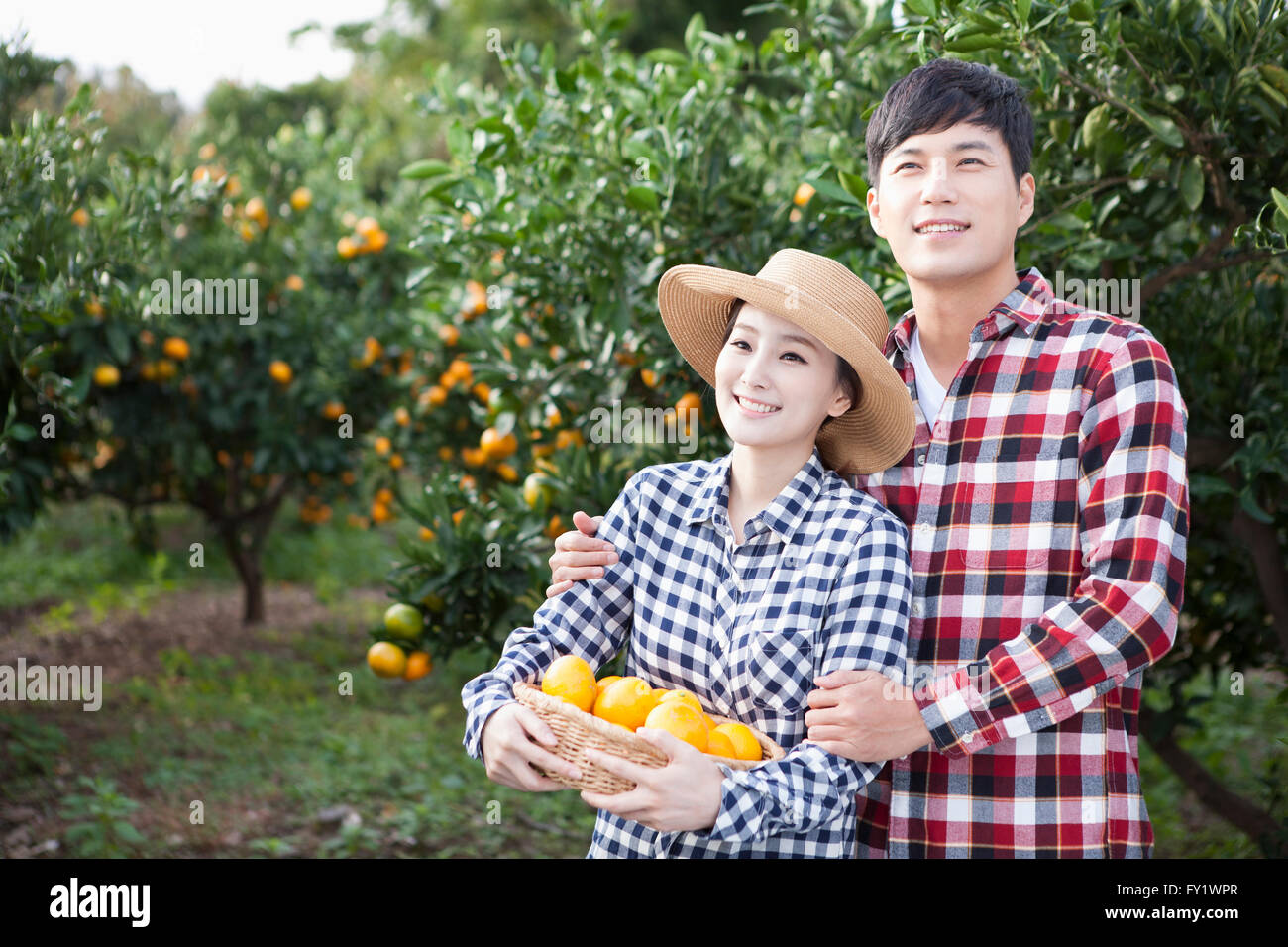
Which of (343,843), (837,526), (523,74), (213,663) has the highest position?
(523,74)

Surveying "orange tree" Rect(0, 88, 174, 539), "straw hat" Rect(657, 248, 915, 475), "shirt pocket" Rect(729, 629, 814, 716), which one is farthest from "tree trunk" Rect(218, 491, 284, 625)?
"shirt pocket" Rect(729, 629, 814, 716)

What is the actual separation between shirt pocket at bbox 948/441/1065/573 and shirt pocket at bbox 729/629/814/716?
33 cm

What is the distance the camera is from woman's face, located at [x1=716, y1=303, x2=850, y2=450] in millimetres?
1837

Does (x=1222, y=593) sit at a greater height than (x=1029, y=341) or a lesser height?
lesser

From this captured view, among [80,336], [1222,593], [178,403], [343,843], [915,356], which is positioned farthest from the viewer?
[178,403]

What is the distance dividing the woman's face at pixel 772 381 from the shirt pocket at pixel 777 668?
337 millimetres

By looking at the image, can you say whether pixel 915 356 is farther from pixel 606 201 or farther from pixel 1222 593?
pixel 1222 593

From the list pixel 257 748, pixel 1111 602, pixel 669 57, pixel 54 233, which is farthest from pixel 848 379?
pixel 257 748

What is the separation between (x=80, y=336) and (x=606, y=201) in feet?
10.5

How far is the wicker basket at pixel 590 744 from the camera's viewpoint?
154 cm

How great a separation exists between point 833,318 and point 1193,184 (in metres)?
1.27
